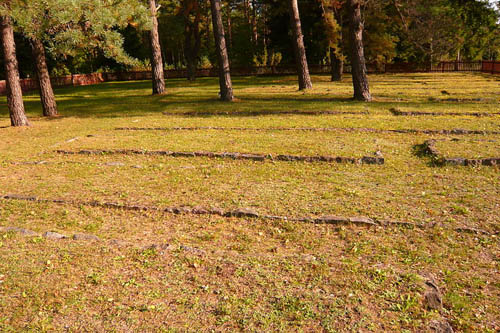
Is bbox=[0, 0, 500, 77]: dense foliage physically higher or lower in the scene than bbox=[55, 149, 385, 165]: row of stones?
higher

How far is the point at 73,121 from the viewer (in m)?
15.1

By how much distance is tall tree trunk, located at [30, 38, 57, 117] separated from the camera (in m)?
15.9

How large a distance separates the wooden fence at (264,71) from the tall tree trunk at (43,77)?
20993 mm

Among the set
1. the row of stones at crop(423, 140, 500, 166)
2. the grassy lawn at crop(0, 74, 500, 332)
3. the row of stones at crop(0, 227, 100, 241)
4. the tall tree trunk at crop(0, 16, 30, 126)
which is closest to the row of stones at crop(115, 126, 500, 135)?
the grassy lawn at crop(0, 74, 500, 332)

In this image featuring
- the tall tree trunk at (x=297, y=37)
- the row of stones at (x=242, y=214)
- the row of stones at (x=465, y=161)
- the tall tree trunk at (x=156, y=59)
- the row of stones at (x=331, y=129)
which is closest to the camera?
the row of stones at (x=242, y=214)

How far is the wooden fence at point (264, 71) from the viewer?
1410 inches

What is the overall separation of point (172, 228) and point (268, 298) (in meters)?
2.03

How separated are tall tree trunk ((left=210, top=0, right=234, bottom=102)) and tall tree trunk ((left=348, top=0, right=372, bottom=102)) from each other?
17.6ft

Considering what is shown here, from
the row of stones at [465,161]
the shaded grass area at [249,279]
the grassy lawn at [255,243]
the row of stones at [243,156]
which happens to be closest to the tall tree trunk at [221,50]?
the grassy lawn at [255,243]

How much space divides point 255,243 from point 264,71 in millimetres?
38315

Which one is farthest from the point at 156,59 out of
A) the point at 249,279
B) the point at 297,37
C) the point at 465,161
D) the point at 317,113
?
the point at 249,279

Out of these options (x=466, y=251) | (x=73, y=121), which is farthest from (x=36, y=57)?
(x=466, y=251)

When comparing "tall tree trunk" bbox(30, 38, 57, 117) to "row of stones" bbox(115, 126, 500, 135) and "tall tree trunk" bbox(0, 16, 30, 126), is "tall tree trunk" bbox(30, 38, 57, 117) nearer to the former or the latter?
"tall tree trunk" bbox(0, 16, 30, 126)

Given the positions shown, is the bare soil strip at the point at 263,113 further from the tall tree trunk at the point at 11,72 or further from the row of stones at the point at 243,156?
the row of stones at the point at 243,156
